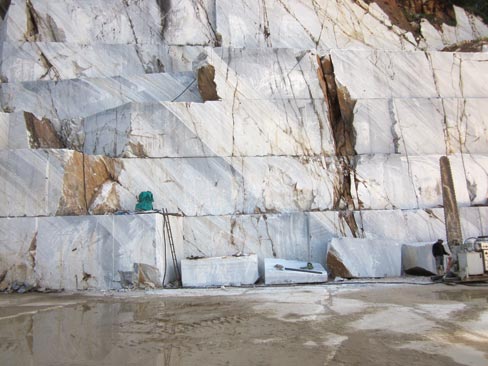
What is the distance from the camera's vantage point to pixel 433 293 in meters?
7.56

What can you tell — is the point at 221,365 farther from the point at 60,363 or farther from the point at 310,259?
the point at 310,259

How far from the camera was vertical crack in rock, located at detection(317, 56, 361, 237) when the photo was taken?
11766 millimetres

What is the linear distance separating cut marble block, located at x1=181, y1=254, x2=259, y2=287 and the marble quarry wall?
1.90 ft

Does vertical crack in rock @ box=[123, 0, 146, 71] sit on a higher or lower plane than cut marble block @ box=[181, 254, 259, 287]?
higher

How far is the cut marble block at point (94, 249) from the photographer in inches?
359

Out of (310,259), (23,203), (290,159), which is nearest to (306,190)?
(290,159)

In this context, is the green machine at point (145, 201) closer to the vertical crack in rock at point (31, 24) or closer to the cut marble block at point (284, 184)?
the cut marble block at point (284, 184)

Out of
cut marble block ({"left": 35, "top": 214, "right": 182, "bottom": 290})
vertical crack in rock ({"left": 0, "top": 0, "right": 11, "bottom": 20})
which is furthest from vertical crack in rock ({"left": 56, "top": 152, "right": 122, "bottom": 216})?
vertical crack in rock ({"left": 0, "top": 0, "right": 11, "bottom": 20})

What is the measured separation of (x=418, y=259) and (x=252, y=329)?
22.4ft

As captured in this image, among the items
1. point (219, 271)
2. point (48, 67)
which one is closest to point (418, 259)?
point (219, 271)

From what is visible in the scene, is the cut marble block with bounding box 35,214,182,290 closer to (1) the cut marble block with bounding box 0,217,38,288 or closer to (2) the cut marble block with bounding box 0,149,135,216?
(1) the cut marble block with bounding box 0,217,38,288

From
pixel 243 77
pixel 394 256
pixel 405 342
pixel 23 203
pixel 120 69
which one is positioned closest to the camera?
pixel 405 342

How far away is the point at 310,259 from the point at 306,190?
183 cm

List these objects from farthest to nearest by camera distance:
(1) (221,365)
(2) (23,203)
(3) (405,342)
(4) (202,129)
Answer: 1. (4) (202,129)
2. (2) (23,203)
3. (3) (405,342)
4. (1) (221,365)
